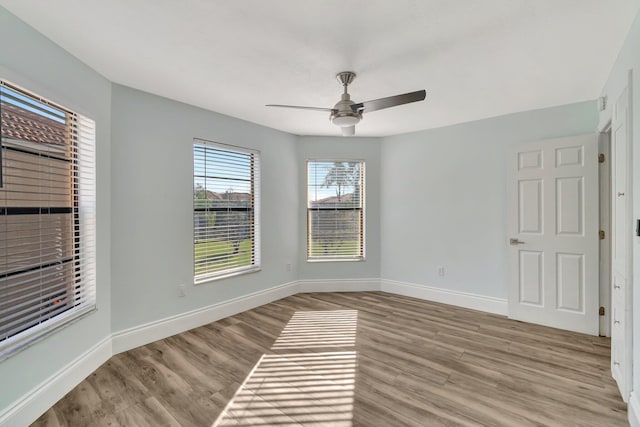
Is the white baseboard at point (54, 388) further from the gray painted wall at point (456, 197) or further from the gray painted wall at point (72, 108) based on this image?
the gray painted wall at point (456, 197)

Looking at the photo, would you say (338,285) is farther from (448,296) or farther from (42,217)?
(42,217)

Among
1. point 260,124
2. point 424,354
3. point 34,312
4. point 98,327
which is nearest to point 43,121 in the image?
point 34,312

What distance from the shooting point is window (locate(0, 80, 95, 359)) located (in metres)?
1.72

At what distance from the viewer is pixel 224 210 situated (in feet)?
11.9

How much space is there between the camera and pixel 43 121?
1959mm

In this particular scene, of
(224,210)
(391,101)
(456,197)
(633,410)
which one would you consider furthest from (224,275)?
(633,410)

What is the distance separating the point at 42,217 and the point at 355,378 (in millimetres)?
2576

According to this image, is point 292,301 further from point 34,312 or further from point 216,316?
point 34,312

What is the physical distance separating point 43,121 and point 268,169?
2.45 meters

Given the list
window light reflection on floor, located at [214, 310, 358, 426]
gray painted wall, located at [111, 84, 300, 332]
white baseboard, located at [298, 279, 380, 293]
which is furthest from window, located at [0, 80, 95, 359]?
white baseboard, located at [298, 279, 380, 293]

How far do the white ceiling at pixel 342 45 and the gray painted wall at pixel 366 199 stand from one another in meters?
1.49

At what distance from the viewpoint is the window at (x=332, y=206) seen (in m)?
→ 4.63

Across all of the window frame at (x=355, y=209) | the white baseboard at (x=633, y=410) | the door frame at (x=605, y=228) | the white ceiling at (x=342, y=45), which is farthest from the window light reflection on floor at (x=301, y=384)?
the door frame at (x=605, y=228)

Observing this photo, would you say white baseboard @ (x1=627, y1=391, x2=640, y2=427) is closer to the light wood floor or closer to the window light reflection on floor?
the light wood floor
